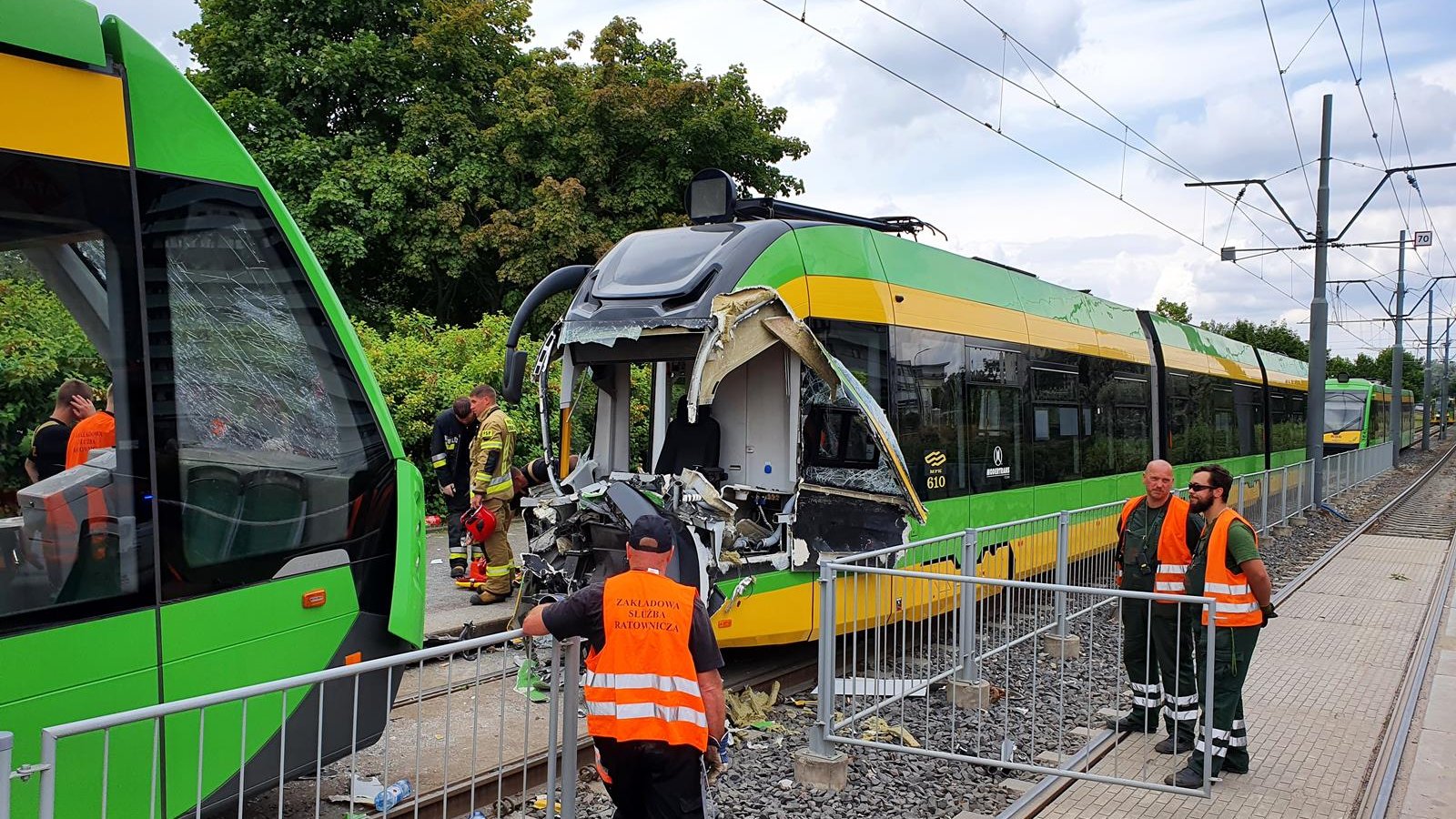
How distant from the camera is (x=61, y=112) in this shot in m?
3.72

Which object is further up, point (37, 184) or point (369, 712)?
point (37, 184)

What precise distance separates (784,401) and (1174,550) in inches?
117

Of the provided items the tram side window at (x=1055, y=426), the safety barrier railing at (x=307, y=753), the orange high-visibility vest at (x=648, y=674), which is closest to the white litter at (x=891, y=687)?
the safety barrier railing at (x=307, y=753)

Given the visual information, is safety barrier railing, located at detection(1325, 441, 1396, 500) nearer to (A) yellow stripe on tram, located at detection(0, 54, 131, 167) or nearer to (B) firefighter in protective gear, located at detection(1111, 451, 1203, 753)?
(B) firefighter in protective gear, located at detection(1111, 451, 1203, 753)

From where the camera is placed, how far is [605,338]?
7.49 metres

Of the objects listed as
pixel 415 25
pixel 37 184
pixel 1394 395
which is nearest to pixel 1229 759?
pixel 37 184

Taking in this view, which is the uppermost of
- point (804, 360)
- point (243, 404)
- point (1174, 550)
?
point (804, 360)

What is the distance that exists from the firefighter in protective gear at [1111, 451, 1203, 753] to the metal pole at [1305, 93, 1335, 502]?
15.2m

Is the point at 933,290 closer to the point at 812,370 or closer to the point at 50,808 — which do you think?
the point at 812,370

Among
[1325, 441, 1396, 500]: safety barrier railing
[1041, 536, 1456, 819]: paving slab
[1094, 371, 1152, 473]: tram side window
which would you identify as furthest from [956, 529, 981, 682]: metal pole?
[1325, 441, 1396, 500]: safety barrier railing

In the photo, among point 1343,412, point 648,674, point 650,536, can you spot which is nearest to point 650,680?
point 648,674

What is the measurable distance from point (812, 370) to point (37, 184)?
5.05 meters

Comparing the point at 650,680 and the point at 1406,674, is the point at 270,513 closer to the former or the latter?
the point at 650,680

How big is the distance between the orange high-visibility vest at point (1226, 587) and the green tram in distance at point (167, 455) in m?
4.42
